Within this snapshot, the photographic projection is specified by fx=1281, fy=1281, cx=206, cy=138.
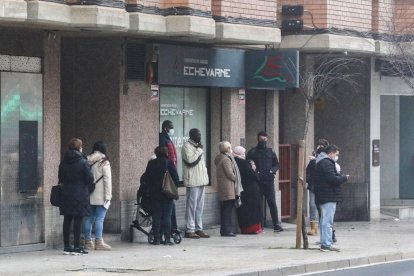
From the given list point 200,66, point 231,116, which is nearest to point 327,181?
point 200,66

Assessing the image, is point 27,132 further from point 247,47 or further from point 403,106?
point 403,106

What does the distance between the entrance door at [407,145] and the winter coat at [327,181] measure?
11.5m

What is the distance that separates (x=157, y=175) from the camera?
21141 millimetres

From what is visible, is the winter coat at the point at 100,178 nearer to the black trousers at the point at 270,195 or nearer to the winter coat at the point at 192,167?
the winter coat at the point at 192,167

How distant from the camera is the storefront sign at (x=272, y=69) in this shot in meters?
24.6

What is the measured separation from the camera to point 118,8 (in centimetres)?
1977

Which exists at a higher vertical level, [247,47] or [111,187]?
[247,47]

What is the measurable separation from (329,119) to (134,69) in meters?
8.58

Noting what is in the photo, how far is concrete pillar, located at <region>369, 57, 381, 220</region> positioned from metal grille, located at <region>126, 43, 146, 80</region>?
8343mm

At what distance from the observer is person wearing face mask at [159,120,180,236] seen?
21969mm

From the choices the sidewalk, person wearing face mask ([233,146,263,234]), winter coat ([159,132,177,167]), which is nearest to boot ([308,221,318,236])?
the sidewalk

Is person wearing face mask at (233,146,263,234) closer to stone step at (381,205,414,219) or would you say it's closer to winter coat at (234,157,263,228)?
winter coat at (234,157,263,228)

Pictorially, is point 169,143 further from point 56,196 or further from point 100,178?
point 56,196

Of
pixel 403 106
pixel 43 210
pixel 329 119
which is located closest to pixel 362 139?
pixel 329 119
